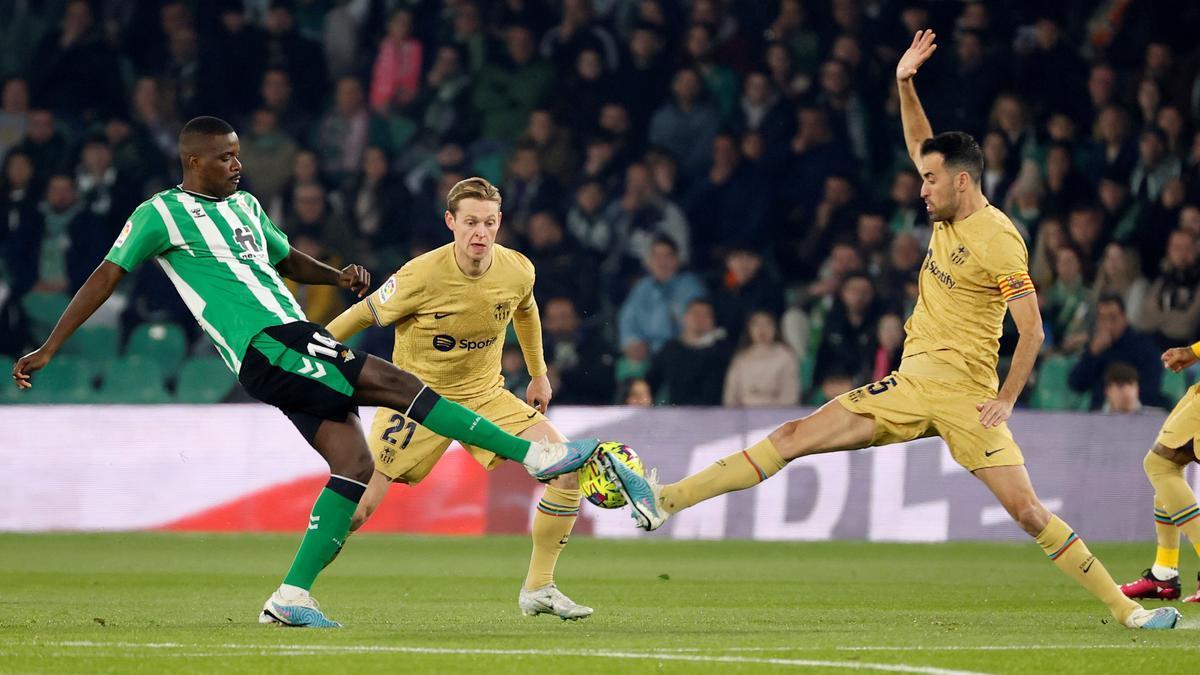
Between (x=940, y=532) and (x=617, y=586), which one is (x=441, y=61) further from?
(x=617, y=586)

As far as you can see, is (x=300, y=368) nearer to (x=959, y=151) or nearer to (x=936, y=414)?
(x=936, y=414)

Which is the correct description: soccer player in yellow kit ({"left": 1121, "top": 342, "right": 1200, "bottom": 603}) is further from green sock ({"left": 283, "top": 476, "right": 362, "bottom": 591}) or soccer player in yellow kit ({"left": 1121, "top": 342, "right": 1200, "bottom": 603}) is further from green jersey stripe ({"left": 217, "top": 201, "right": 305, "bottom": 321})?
green jersey stripe ({"left": 217, "top": 201, "right": 305, "bottom": 321})

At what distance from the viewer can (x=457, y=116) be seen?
19.5 metres

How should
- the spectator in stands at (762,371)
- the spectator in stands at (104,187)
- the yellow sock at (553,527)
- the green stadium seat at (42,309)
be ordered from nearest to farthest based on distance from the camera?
1. the yellow sock at (553,527)
2. the spectator in stands at (762,371)
3. the green stadium seat at (42,309)
4. the spectator in stands at (104,187)

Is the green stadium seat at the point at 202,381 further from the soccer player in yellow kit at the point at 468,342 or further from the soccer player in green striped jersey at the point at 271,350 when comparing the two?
the soccer player in green striped jersey at the point at 271,350

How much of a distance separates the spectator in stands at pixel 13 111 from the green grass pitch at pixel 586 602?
5946 mm

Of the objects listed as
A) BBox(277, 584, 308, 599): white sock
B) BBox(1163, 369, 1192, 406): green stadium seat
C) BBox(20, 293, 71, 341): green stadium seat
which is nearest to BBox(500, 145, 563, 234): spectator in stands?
BBox(20, 293, 71, 341): green stadium seat

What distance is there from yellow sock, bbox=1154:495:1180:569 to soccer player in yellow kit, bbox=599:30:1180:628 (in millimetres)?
2074

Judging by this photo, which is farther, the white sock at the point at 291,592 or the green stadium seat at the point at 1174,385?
the green stadium seat at the point at 1174,385

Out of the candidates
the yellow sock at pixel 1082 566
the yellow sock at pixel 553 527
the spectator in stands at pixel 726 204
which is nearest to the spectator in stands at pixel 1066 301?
the spectator in stands at pixel 726 204

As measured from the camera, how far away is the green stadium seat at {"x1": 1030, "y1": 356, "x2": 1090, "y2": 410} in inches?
630

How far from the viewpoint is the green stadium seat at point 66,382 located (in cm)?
1695

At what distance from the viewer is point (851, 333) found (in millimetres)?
16453

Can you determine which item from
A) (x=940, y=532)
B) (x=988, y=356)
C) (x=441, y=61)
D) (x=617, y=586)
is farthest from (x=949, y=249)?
(x=441, y=61)
